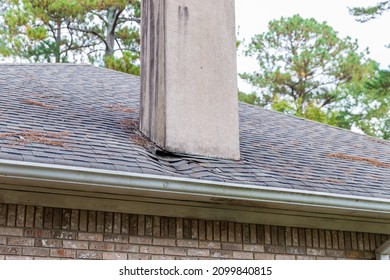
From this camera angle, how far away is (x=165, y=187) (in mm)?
4465

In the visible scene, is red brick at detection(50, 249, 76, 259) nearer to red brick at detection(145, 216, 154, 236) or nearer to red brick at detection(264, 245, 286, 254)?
red brick at detection(145, 216, 154, 236)

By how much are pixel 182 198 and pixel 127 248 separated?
566 millimetres

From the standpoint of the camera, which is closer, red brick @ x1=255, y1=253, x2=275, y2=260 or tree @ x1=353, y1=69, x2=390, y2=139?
red brick @ x1=255, y1=253, x2=275, y2=260

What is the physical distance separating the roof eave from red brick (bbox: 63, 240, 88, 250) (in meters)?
0.27

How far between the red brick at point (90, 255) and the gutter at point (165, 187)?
47cm

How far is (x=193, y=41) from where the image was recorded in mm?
5914

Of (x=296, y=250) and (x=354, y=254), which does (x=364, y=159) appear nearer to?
(x=354, y=254)

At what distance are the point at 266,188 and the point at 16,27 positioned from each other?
19335 millimetres

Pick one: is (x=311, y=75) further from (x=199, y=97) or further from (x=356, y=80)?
(x=199, y=97)

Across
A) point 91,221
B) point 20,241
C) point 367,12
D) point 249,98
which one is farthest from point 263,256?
Answer: point 249,98

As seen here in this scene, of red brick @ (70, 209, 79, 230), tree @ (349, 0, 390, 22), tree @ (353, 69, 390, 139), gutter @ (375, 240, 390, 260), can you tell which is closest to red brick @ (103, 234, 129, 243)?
red brick @ (70, 209, 79, 230)

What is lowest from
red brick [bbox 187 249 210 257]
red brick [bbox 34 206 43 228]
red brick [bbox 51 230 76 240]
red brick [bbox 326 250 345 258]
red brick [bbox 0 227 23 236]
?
red brick [bbox 326 250 345 258]

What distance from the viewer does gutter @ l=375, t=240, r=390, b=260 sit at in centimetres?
555

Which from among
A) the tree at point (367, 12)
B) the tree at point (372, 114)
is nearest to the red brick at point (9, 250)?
the tree at point (367, 12)
